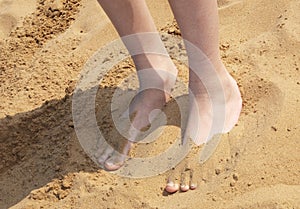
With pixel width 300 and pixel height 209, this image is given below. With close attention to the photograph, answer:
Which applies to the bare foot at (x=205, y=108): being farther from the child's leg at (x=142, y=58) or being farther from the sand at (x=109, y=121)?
the child's leg at (x=142, y=58)

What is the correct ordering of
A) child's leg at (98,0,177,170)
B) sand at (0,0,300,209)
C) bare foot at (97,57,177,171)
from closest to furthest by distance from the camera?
sand at (0,0,300,209)
child's leg at (98,0,177,170)
bare foot at (97,57,177,171)

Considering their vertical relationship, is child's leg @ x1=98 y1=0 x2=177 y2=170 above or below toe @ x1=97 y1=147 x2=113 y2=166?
above

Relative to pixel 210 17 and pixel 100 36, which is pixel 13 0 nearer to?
pixel 100 36

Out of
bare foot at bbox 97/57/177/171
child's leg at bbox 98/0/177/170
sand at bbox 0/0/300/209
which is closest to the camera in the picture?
sand at bbox 0/0/300/209

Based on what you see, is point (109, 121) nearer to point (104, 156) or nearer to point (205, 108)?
point (104, 156)

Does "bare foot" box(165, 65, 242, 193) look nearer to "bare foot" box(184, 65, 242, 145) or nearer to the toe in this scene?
"bare foot" box(184, 65, 242, 145)

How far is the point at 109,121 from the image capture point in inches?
77.0

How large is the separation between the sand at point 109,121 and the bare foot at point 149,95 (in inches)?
2.9

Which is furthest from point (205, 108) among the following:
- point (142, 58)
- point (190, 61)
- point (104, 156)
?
point (104, 156)

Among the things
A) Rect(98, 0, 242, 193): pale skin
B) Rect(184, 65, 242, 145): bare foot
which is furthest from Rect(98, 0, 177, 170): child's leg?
Rect(184, 65, 242, 145): bare foot

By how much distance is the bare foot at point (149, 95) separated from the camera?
188cm

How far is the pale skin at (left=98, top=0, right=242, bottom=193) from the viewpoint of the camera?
65.3 inches

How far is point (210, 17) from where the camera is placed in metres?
1.67

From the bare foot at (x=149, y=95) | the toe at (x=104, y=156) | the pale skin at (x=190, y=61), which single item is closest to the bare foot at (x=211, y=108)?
the pale skin at (x=190, y=61)
